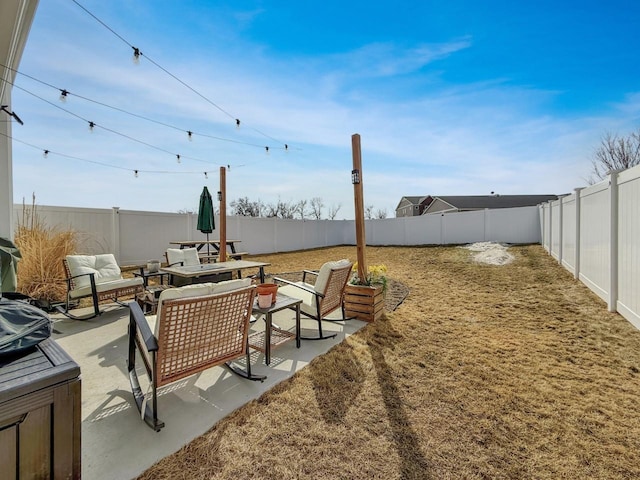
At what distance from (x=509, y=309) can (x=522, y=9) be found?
194 inches

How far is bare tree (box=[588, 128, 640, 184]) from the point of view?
48.1 ft

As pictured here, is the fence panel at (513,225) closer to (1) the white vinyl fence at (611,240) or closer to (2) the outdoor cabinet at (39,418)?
(1) the white vinyl fence at (611,240)

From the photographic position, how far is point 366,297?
A: 4020 mm

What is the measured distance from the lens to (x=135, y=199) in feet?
34.7

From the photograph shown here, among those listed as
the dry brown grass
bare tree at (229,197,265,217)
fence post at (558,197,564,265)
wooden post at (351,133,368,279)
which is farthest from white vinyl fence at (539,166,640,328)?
bare tree at (229,197,265,217)

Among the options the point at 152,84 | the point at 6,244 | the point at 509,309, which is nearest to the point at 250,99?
the point at 152,84

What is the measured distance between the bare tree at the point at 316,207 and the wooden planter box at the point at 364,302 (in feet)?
89.3

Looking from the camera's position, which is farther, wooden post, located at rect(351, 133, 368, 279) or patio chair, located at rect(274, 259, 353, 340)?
wooden post, located at rect(351, 133, 368, 279)

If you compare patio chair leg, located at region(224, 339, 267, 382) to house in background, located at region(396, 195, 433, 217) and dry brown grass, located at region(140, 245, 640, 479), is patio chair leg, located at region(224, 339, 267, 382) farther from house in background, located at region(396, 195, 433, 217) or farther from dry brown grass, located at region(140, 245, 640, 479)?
house in background, located at region(396, 195, 433, 217)

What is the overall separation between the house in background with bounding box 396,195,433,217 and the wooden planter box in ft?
79.7

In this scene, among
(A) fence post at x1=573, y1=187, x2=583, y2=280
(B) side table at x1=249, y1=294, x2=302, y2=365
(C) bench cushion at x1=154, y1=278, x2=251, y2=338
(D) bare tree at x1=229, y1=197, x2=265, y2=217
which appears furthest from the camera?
(D) bare tree at x1=229, y1=197, x2=265, y2=217

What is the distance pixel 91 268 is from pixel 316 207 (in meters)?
27.6

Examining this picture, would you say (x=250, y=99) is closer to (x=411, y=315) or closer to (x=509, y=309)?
(x=411, y=315)

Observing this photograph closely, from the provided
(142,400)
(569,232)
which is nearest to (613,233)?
(569,232)
